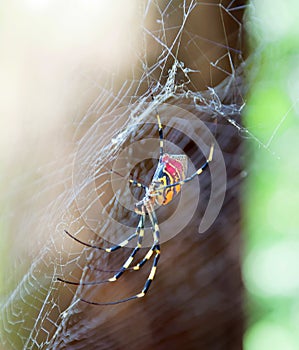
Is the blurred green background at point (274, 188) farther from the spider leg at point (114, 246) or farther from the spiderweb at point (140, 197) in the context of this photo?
the spider leg at point (114, 246)

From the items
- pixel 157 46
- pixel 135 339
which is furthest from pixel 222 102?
pixel 135 339

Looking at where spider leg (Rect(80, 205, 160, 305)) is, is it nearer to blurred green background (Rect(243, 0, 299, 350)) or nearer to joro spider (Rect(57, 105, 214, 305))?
joro spider (Rect(57, 105, 214, 305))

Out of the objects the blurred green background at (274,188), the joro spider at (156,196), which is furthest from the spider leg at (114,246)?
the blurred green background at (274,188)

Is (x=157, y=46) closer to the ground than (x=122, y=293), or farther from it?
farther from it

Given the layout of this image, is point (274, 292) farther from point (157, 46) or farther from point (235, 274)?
point (157, 46)

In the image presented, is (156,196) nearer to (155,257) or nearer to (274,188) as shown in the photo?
(155,257)

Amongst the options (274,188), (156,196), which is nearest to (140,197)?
(156,196)
